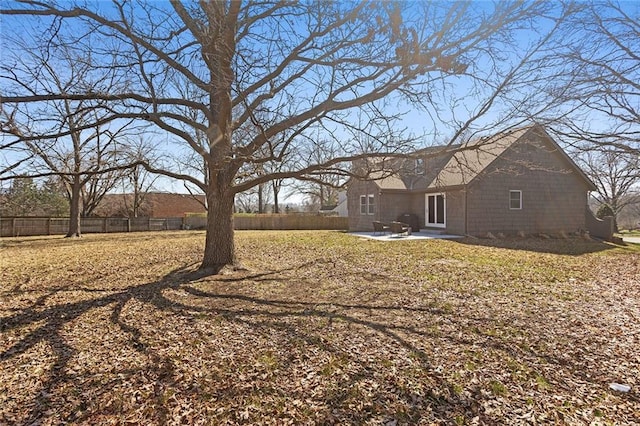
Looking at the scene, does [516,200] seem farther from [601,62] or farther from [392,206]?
[601,62]

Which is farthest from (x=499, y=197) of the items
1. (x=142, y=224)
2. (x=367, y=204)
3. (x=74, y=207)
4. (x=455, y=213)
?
(x=142, y=224)

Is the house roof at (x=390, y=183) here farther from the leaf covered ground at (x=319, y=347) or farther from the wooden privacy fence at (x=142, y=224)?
the leaf covered ground at (x=319, y=347)

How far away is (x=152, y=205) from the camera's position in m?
33.6

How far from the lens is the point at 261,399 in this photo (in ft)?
9.79

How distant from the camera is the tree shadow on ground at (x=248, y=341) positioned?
286 centimetres

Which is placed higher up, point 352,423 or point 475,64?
point 475,64

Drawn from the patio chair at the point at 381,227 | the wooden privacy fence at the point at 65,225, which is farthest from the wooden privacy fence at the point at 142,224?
the patio chair at the point at 381,227

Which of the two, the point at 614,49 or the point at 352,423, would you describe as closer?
the point at 352,423

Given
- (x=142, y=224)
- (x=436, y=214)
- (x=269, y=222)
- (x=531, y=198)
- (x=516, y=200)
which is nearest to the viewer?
(x=516, y=200)

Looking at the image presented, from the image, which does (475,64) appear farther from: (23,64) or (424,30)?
(23,64)

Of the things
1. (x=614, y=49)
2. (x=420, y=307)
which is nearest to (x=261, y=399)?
(x=420, y=307)

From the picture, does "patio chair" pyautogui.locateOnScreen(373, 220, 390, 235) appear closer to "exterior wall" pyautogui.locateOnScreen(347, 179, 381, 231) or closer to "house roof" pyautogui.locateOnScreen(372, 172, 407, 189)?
"exterior wall" pyautogui.locateOnScreen(347, 179, 381, 231)

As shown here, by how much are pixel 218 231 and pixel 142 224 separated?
20.7m

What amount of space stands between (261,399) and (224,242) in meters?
5.38
